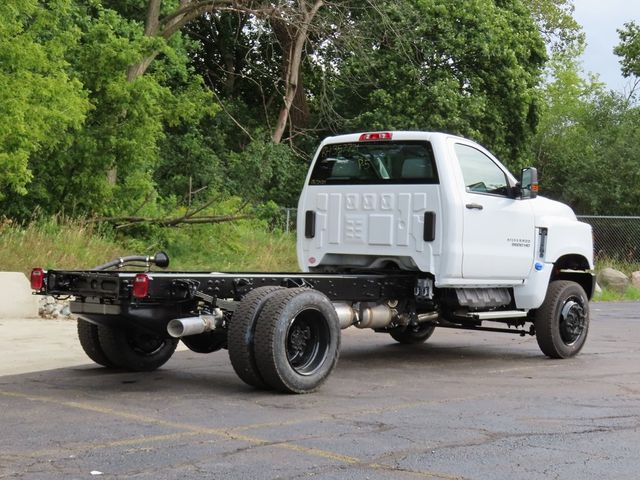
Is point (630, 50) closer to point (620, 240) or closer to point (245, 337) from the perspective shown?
point (620, 240)

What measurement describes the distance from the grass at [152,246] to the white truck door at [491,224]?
27.0ft

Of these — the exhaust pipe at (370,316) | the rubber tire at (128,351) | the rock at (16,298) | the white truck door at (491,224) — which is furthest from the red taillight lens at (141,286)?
the rock at (16,298)

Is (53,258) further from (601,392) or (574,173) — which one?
(574,173)

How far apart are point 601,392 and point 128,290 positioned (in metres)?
4.32

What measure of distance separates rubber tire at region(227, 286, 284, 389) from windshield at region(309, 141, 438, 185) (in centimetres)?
277

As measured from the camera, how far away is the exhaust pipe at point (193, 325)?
27.7ft

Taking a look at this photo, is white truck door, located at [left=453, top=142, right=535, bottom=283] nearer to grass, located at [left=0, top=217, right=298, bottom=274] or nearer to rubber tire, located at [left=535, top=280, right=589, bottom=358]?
rubber tire, located at [left=535, top=280, right=589, bottom=358]

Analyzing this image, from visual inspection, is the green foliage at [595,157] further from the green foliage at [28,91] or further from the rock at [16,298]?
the rock at [16,298]

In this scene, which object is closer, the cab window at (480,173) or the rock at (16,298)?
the cab window at (480,173)

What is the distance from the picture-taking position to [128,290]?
844 centimetres

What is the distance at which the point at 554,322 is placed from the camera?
1155 cm

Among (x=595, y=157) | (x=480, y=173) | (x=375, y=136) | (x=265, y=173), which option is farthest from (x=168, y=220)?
(x=595, y=157)

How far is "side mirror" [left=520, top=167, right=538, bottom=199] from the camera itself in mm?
11062

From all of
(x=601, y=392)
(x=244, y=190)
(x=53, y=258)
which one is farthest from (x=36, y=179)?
(x=601, y=392)
